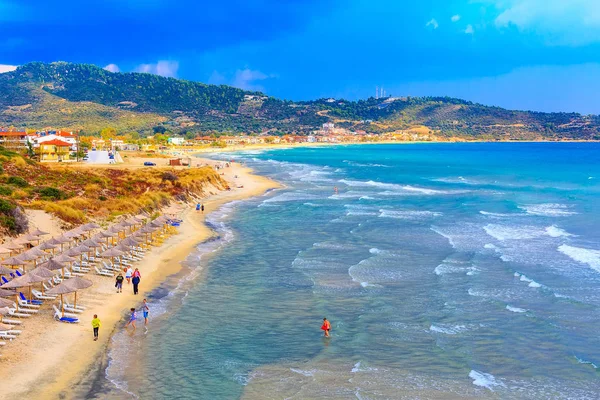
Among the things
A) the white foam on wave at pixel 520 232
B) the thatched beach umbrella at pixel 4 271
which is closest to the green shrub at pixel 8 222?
the thatched beach umbrella at pixel 4 271

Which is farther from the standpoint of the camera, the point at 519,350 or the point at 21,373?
the point at 519,350

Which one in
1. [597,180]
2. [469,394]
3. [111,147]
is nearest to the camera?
[469,394]

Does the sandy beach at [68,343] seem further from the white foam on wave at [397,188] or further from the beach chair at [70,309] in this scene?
the white foam on wave at [397,188]

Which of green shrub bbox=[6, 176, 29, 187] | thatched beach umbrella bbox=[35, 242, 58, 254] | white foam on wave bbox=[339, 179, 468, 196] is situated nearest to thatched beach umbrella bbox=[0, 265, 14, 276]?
thatched beach umbrella bbox=[35, 242, 58, 254]

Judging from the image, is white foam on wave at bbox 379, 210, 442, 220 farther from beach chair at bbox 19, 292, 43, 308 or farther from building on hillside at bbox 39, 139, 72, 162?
building on hillside at bbox 39, 139, 72, 162

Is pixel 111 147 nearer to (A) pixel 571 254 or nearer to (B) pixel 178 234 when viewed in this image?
(B) pixel 178 234

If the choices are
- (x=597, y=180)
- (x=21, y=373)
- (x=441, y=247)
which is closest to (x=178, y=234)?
(x=441, y=247)
